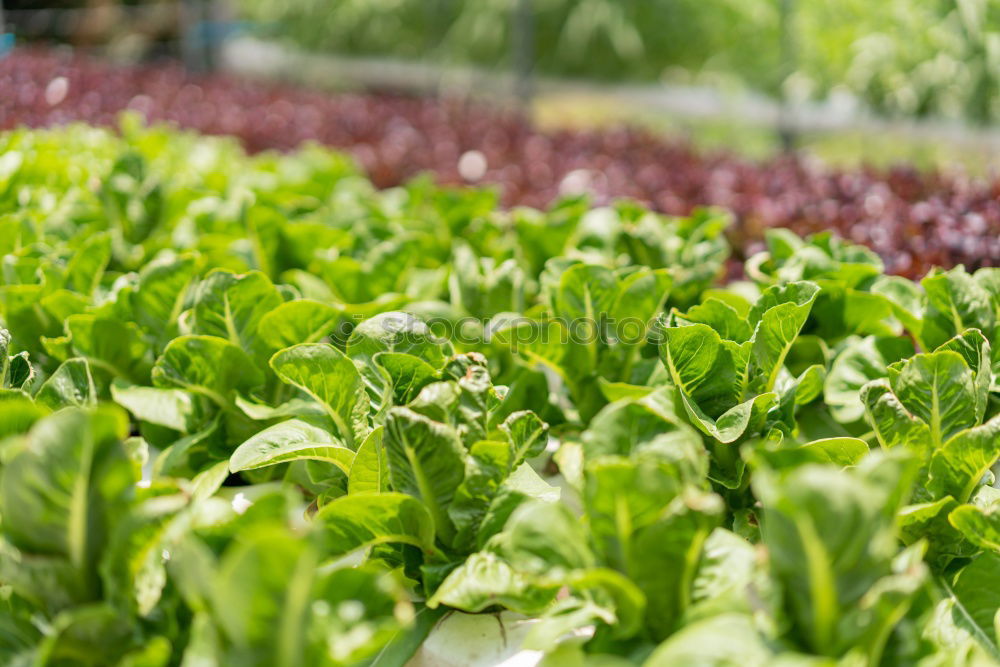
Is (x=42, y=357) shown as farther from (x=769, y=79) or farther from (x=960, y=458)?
(x=769, y=79)

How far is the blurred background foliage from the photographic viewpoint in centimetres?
700

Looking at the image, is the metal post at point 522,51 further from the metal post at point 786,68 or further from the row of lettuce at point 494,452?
the row of lettuce at point 494,452

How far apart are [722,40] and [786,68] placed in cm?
349

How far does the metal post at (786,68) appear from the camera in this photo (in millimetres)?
7510

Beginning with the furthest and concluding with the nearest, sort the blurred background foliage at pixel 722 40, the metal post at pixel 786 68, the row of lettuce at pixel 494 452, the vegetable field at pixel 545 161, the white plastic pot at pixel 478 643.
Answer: the metal post at pixel 786 68 < the blurred background foliage at pixel 722 40 < the vegetable field at pixel 545 161 < the white plastic pot at pixel 478 643 < the row of lettuce at pixel 494 452

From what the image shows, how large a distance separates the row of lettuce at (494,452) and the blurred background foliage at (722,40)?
575 cm

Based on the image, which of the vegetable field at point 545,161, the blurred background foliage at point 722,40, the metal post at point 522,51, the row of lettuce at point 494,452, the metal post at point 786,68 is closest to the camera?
the row of lettuce at point 494,452

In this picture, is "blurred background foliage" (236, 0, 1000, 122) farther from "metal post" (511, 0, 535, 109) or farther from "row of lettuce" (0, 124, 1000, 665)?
"row of lettuce" (0, 124, 1000, 665)

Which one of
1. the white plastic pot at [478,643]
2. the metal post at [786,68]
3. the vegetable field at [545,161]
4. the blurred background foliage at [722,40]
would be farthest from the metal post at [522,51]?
the white plastic pot at [478,643]

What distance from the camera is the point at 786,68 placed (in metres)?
7.80

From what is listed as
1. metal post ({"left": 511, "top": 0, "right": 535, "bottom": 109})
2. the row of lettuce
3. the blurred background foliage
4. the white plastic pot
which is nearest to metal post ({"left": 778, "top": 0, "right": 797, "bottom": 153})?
the blurred background foliage

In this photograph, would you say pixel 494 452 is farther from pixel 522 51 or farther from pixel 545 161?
pixel 522 51

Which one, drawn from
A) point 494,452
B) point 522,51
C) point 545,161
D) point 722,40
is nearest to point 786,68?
point 522,51

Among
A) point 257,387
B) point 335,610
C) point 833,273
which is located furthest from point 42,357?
point 833,273
